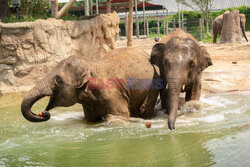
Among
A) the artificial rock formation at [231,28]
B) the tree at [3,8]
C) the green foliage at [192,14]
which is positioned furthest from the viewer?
the green foliage at [192,14]

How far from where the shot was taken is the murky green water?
372 centimetres

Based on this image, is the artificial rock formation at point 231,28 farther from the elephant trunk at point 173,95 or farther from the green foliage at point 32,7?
the elephant trunk at point 173,95

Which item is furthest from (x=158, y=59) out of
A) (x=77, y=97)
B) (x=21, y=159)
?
(x=21, y=159)

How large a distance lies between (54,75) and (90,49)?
17.3 ft

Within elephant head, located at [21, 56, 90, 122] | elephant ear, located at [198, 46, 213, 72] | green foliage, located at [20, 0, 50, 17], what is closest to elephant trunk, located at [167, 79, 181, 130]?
elephant ear, located at [198, 46, 213, 72]

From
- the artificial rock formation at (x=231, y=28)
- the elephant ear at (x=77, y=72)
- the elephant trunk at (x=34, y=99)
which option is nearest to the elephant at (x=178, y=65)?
the elephant ear at (x=77, y=72)

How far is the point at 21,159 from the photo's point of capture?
399 cm

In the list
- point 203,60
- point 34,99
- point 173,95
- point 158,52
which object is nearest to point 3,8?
point 158,52

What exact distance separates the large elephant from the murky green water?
0.29 metres

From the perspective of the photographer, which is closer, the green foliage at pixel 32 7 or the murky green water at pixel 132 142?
the murky green water at pixel 132 142

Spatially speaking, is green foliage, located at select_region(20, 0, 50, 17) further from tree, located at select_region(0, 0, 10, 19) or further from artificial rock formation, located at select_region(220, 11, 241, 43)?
artificial rock formation, located at select_region(220, 11, 241, 43)

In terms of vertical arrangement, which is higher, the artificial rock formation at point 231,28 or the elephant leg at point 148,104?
the artificial rock formation at point 231,28

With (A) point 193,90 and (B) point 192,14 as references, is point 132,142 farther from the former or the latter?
(B) point 192,14

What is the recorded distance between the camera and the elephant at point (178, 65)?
5.33 m
